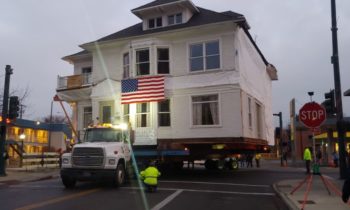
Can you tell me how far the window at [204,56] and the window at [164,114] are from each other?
258 centimetres

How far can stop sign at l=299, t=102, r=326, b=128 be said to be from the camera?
13.0 metres

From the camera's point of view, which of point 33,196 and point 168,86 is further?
point 168,86

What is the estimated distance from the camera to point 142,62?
24.4m

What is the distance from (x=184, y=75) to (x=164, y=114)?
254cm

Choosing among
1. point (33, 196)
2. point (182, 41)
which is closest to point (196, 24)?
point (182, 41)

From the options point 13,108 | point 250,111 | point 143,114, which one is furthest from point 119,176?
point 250,111

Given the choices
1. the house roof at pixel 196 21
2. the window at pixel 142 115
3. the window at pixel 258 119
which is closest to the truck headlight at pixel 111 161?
the window at pixel 142 115

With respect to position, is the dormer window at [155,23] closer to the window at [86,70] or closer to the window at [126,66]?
the window at [126,66]

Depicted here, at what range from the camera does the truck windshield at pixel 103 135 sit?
17844 millimetres

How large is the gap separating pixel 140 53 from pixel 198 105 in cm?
495

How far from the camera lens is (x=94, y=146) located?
54.0ft

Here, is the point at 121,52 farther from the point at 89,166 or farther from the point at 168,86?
the point at 89,166

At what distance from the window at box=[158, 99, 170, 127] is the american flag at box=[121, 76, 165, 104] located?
0.65m

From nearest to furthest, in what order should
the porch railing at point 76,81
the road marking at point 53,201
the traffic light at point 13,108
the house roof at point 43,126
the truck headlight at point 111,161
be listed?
the road marking at point 53,201, the truck headlight at point 111,161, the traffic light at point 13,108, the porch railing at point 76,81, the house roof at point 43,126
